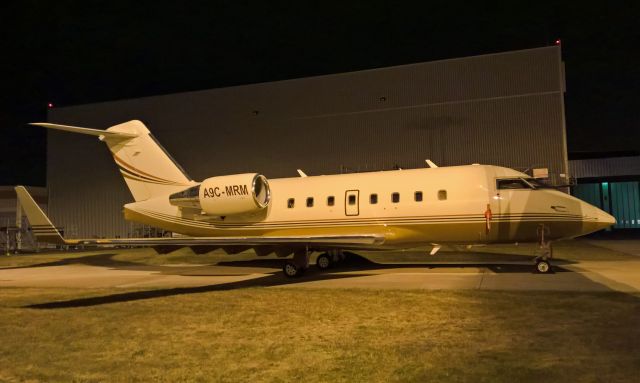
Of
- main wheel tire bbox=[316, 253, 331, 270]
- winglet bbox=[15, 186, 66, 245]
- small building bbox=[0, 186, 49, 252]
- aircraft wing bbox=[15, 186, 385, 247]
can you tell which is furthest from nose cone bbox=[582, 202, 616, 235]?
small building bbox=[0, 186, 49, 252]

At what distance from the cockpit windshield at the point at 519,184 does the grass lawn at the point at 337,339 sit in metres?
4.89

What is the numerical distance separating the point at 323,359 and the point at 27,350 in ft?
13.9

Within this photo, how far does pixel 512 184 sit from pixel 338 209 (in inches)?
207

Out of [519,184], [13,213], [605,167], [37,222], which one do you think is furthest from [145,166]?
[605,167]

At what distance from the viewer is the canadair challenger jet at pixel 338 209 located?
1358 cm

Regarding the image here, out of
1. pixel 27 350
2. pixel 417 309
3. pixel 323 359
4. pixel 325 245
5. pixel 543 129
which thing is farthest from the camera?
pixel 543 129

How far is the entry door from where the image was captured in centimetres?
1518

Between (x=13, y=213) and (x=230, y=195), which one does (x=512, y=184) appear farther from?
(x=13, y=213)

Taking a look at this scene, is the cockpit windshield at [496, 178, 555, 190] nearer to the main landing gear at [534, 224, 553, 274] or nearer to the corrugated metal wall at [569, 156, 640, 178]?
the main landing gear at [534, 224, 553, 274]

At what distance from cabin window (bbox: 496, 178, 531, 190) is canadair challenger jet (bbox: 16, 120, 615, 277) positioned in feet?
0.09

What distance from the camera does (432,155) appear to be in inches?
1223

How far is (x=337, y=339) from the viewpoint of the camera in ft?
22.1

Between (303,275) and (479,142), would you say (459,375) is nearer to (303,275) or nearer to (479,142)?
(303,275)

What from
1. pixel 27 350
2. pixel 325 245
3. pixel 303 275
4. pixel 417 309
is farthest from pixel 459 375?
pixel 303 275
